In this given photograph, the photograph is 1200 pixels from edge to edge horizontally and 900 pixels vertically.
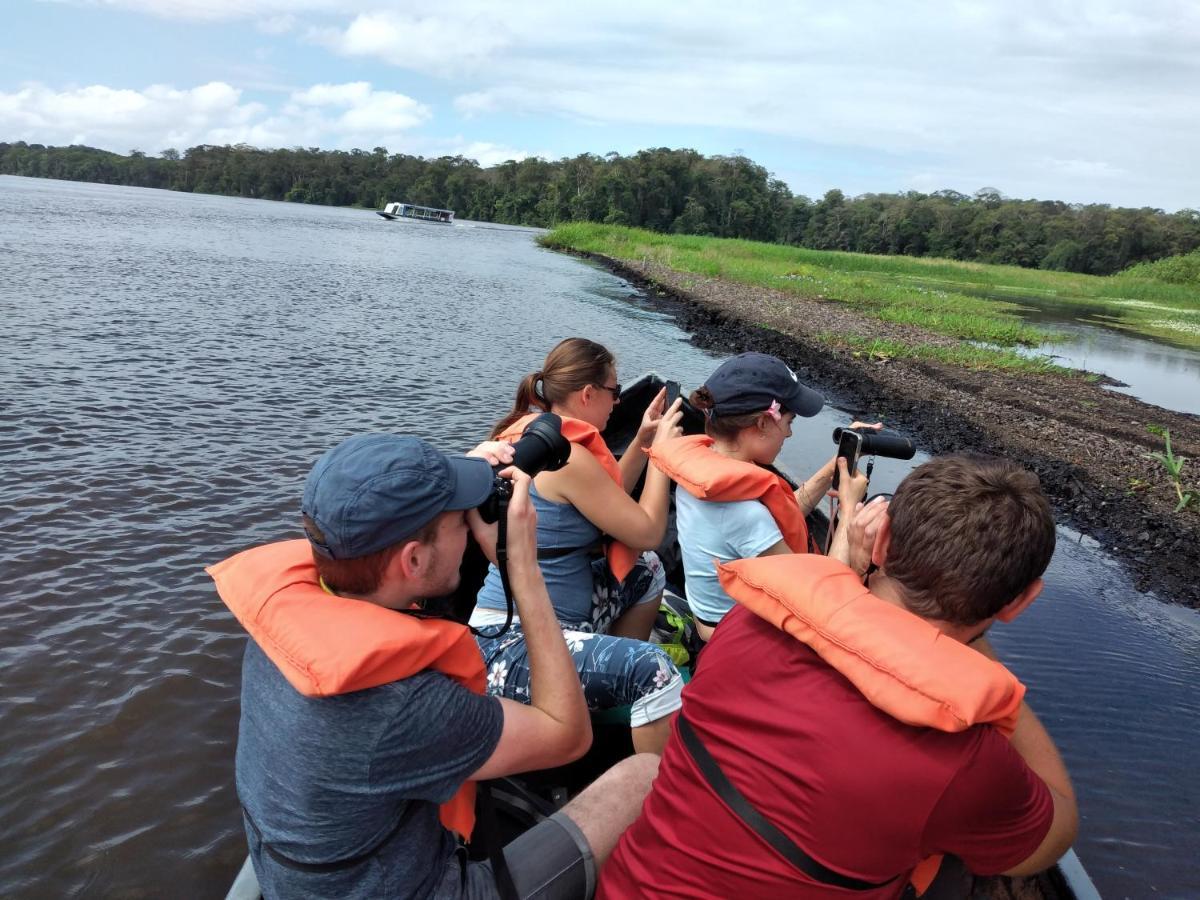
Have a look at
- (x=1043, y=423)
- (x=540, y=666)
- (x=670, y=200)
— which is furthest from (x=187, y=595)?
(x=670, y=200)

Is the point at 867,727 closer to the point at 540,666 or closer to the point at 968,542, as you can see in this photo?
the point at 968,542

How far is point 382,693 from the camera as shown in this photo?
1506 mm

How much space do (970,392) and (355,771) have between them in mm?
13915

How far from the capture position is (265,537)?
615cm

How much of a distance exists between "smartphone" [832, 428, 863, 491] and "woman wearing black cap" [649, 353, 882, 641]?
0.10 m

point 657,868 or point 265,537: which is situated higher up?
point 657,868

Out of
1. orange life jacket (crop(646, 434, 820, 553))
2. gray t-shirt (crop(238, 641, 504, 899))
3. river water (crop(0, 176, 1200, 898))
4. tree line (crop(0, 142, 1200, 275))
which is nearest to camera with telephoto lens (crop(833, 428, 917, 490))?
orange life jacket (crop(646, 434, 820, 553))

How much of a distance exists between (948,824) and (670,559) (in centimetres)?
317

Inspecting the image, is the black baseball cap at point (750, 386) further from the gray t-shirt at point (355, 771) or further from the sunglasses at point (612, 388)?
the gray t-shirt at point (355, 771)

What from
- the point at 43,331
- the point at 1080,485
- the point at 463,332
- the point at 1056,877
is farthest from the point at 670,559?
the point at 463,332

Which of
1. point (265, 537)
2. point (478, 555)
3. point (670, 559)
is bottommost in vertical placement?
point (265, 537)

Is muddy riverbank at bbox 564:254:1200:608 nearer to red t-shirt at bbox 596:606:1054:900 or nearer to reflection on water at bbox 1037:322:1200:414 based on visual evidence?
reflection on water at bbox 1037:322:1200:414

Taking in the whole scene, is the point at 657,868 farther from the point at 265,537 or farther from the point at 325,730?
the point at 265,537

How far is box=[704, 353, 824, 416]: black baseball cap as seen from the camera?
119 inches
